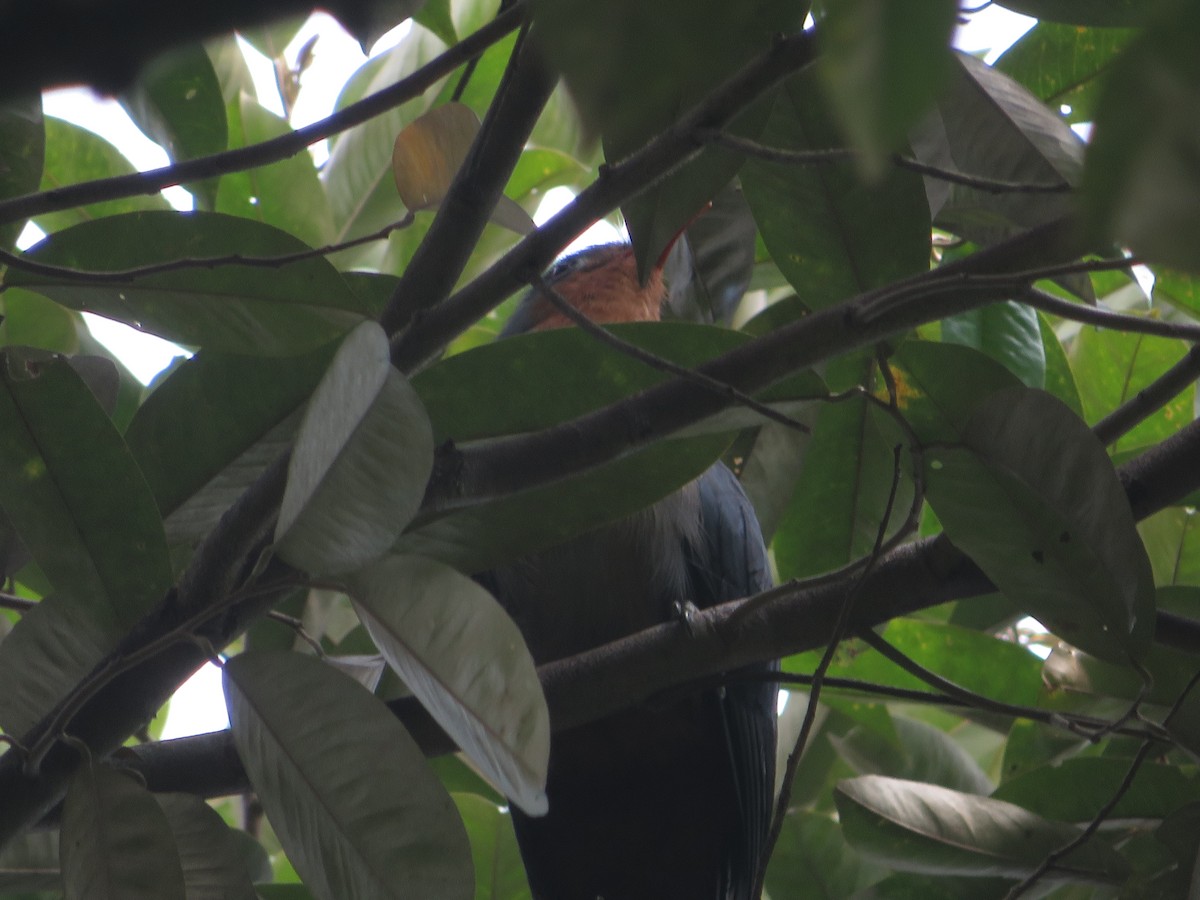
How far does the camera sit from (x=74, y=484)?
1.26 m

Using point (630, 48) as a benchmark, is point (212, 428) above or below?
above

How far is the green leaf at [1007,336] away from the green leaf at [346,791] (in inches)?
48.9

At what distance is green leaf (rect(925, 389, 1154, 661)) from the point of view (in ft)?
4.14

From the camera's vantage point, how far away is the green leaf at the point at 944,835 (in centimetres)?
158

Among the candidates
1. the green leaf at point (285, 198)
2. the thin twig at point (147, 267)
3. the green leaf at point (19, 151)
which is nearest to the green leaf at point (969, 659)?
the thin twig at point (147, 267)

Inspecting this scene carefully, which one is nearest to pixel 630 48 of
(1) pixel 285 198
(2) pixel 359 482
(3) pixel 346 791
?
(2) pixel 359 482

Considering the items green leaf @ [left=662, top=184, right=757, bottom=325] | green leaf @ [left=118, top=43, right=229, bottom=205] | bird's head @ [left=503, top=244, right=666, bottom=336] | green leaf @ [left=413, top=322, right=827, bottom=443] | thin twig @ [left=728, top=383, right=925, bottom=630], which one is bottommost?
thin twig @ [left=728, top=383, right=925, bottom=630]

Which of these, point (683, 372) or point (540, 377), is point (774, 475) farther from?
point (683, 372)

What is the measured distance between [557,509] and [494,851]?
1141mm

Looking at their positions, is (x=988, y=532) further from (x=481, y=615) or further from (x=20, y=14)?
(x=20, y=14)

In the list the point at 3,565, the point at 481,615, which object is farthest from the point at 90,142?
the point at 481,615

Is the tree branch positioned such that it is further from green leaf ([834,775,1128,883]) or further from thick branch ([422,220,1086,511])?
green leaf ([834,775,1128,883])

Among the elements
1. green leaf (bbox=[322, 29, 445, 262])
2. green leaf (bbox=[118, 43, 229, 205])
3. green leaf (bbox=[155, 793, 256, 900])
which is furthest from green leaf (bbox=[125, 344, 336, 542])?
green leaf (bbox=[322, 29, 445, 262])

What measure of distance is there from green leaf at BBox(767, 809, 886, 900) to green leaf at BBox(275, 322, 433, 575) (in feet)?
4.31
